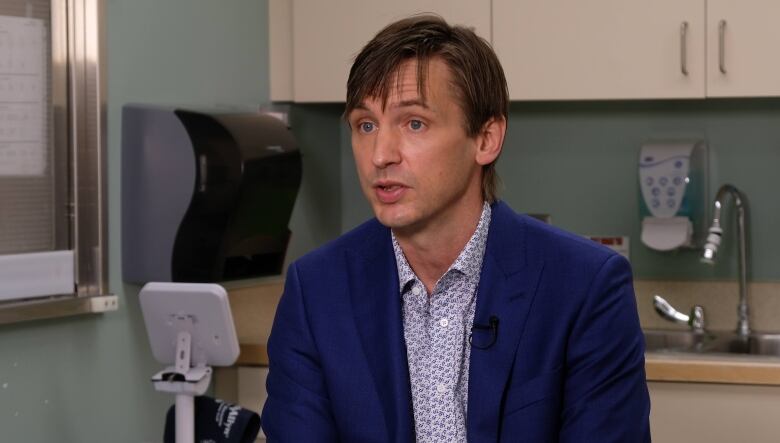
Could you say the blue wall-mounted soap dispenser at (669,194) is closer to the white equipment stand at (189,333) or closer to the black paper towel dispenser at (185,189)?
the black paper towel dispenser at (185,189)

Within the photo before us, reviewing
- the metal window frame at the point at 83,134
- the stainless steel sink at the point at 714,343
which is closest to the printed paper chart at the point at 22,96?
the metal window frame at the point at 83,134

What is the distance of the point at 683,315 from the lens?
3.52 m

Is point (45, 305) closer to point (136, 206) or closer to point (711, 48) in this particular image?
point (136, 206)

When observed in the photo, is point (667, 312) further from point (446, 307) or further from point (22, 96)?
point (446, 307)

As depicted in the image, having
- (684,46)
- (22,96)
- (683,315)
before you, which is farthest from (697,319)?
(22,96)

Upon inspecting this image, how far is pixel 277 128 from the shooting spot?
3.20 meters

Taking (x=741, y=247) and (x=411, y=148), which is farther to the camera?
(x=741, y=247)

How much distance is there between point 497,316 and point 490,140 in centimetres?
24

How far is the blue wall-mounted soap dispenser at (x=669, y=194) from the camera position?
136 inches

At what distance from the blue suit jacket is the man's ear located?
0.10 metres

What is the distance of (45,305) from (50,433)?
0.89 feet

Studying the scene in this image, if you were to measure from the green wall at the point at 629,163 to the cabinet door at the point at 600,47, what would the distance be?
36cm

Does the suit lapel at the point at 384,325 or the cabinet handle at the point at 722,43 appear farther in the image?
the cabinet handle at the point at 722,43

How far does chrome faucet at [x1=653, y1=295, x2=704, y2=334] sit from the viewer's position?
11.5ft
